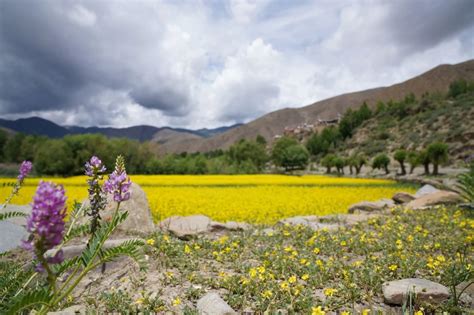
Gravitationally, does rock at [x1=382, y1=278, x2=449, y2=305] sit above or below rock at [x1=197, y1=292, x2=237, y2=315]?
below

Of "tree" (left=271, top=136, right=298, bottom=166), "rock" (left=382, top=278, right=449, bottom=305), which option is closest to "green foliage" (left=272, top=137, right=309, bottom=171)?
"tree" (left=271, top=136, right=298, bottom=166)

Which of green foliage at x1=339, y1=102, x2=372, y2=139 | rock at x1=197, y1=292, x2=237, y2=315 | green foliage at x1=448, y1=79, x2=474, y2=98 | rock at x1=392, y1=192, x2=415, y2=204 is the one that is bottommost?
rock at x1=392, y1=192, x2=415, y2=204

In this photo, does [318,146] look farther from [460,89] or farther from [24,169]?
[24,169]

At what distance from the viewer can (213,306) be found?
3.28m

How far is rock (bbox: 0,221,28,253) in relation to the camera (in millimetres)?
6123

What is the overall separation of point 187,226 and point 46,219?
22.8ft

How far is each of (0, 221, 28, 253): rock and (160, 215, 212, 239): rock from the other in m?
3.30

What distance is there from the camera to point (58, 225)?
1.33m

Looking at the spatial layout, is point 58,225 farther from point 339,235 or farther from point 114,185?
point 339,235

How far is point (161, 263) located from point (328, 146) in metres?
100

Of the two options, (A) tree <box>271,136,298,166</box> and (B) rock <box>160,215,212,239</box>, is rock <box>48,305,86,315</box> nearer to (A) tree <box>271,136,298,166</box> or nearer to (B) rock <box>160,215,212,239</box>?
(B) rock <box>160,215,212,239</box>

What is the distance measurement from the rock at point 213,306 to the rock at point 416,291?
216 centimetres

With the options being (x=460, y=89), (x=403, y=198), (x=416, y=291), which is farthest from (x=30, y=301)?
(x=460, y=89)

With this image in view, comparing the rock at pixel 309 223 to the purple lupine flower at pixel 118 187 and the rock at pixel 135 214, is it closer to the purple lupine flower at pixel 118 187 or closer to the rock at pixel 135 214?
the rock at pixel 135 214
